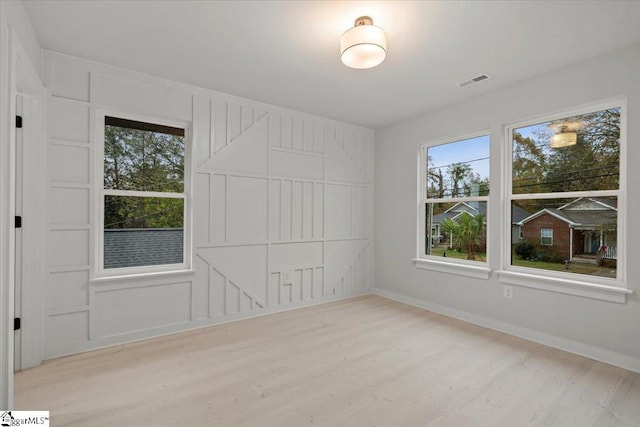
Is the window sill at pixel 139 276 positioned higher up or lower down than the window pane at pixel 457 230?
lower down

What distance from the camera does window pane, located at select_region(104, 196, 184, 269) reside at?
3107 mm

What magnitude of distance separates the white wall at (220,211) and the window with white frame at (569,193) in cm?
216

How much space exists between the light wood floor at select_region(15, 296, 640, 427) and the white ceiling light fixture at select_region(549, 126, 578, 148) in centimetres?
196

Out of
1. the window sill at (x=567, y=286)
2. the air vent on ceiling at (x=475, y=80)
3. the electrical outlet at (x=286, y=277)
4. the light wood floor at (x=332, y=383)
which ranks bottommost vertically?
the light wood floor at (x=332, y=383)

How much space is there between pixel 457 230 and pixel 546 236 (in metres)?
1.01

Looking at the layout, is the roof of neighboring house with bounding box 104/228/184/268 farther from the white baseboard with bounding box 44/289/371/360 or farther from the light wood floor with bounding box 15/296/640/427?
the light wood floor with bounding box 15/296/640/427

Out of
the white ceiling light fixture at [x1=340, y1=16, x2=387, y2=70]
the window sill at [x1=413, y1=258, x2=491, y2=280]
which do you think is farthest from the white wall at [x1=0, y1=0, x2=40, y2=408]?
the window sill at [x1=413, y1=258, x2=491, y2=280]

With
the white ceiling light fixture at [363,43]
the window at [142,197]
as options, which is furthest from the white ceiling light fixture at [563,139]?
the window at [142,197]

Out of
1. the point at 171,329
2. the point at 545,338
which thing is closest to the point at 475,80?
the point at 545,338

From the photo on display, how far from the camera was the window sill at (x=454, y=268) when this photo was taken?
365 cm

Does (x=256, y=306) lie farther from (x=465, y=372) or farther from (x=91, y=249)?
(x=465, y=372)

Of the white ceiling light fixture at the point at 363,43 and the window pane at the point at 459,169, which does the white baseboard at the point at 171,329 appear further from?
the white ceiling light fixture at the point at 363,43

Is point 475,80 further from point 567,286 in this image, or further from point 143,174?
point 143,174

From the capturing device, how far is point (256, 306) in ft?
12.8
